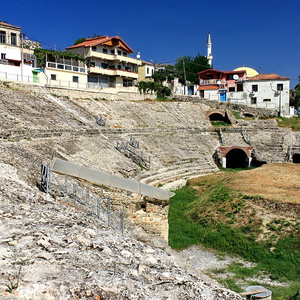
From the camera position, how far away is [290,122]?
Result: 4553cm

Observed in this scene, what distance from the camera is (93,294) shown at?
593 cm

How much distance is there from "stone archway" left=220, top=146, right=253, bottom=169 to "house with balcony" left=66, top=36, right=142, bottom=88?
1916 cm

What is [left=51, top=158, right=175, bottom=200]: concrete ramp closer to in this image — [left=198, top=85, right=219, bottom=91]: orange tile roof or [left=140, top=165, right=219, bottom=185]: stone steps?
[left=140, top=165, right=219, bottom=185]: stone steps

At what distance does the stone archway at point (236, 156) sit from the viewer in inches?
1441

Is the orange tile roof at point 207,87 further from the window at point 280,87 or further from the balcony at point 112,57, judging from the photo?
the balcony at point 112,57

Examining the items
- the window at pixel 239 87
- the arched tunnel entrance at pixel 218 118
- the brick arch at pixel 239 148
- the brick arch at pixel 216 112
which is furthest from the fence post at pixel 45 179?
the window at pixel 239 87

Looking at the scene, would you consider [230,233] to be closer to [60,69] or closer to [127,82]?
[60,69]

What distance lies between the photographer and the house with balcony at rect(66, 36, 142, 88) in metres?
47.8

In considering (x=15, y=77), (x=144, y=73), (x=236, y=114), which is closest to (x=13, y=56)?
(x=15, y=77)

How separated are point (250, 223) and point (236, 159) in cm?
2288

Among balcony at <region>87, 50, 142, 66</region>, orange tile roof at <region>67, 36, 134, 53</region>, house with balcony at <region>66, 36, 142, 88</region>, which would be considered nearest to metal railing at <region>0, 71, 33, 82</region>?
house with balcony at <region>66, 36, 142, 88</region>

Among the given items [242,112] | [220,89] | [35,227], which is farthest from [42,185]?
[220,89]

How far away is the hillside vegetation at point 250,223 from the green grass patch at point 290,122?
21.2m

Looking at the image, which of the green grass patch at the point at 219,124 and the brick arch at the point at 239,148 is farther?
the green grass patch at the point at 219,124
